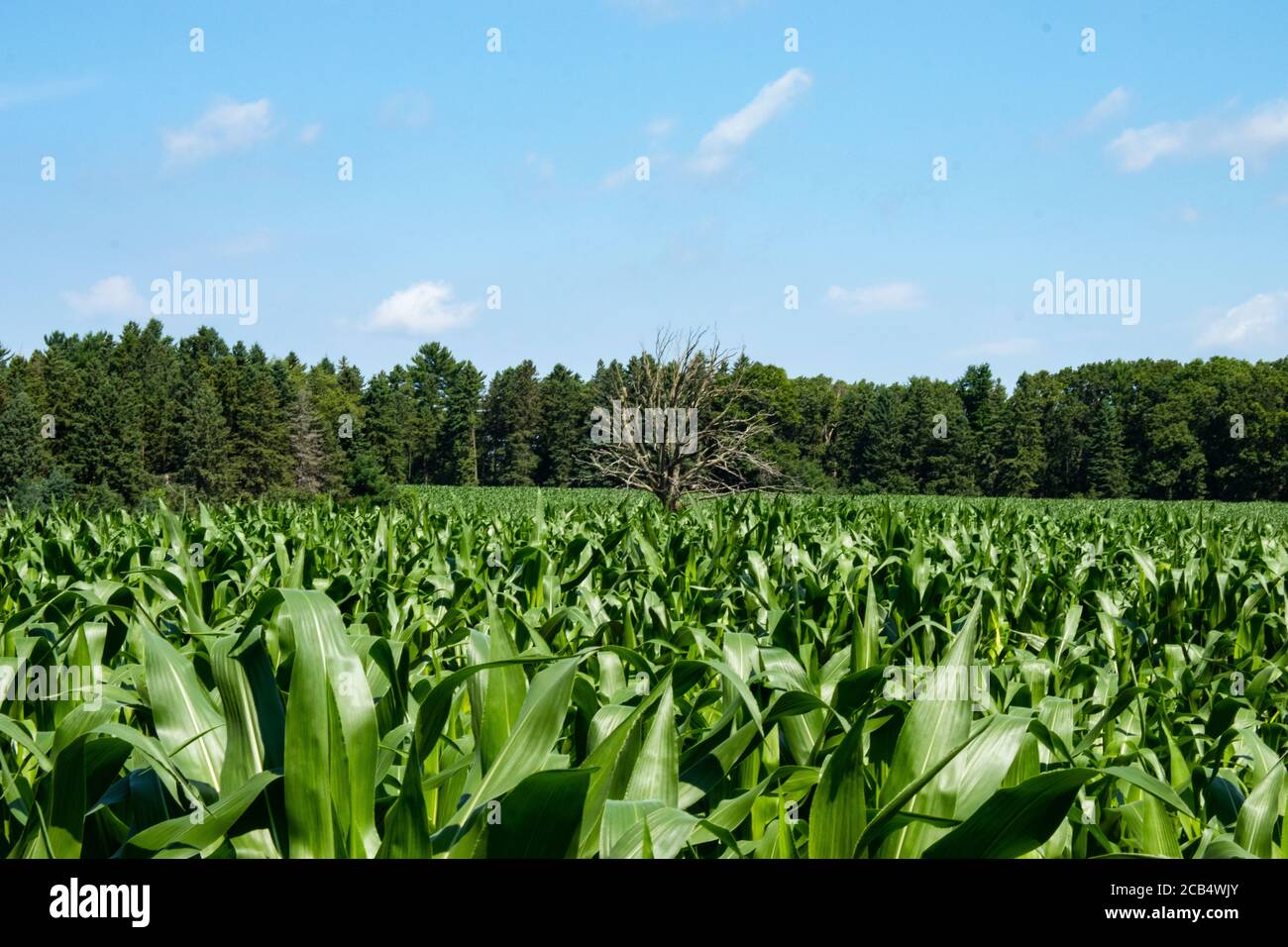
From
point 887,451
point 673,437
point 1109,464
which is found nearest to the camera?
point 673,437

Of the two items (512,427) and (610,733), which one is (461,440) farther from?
(610,733)

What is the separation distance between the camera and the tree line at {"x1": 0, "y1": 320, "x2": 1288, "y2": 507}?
207ft

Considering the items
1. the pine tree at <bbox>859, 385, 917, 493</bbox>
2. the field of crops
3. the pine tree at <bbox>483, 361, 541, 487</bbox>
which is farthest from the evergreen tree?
the field of crops

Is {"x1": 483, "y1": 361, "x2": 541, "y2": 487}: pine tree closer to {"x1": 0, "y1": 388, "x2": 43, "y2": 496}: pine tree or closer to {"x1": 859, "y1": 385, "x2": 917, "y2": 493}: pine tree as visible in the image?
{"x1": 859, "y1": 385, "x2": 917, "y2": 493}: pine tree

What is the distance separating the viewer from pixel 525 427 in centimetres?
9619

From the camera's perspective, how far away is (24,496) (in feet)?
147

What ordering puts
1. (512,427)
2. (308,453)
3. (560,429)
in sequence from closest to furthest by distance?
(308,453) → (560,429) → (512,427)

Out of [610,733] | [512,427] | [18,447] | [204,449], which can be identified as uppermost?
[512,427]

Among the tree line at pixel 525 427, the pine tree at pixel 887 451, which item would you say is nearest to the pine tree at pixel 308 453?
the tree line at pixel 525 427

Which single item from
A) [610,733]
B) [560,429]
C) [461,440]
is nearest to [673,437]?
[610,733]

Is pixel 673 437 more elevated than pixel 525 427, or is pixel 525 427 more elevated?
pixel 525 427

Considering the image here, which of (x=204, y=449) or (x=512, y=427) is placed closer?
(x=204, y=449)

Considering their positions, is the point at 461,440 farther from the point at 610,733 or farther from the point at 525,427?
the point at 610,733

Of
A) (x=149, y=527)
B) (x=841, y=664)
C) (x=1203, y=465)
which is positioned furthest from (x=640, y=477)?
(x=1203, y=465)
